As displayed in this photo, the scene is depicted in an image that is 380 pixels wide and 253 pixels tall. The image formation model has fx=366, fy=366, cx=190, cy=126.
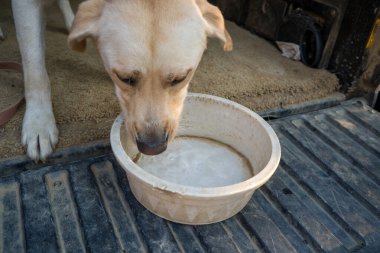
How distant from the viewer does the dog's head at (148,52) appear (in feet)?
4.77

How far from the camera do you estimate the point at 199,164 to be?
1858 millimetres

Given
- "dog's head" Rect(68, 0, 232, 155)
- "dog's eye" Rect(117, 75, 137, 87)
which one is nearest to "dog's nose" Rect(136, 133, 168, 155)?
"dog's head" Rect(68, 0, 232, 155)

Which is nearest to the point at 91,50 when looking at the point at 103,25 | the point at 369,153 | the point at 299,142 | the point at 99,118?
the point at 99,118

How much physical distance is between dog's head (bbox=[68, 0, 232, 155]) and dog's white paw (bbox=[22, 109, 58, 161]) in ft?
1.63

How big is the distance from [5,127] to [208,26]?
1.20m

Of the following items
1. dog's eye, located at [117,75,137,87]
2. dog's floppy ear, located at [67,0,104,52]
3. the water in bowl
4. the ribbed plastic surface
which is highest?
dog's floppy ear, located at [67,0,104,52]

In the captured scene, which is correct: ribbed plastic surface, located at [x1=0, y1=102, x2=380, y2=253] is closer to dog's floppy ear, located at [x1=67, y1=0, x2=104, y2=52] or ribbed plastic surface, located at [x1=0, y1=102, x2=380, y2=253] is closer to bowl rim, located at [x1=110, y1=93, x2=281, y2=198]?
bowl rim, located at [x1=110, y1=93, x2=281, y2=198]

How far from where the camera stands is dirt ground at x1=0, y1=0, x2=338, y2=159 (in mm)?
2037

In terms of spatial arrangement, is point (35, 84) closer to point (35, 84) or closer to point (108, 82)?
point (35, 84)

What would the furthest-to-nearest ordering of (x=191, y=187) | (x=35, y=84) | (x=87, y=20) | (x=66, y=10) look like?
1. (x=66, y=10)
2. (x=35, y=84)
3. (x=87, y=20)
4. (x=191, y=187)

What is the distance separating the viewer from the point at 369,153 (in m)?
2.16

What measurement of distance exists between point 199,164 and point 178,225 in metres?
0.37

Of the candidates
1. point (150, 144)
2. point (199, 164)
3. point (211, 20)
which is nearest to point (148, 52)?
point (150, 144)

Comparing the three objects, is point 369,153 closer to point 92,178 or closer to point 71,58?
point 92,178
